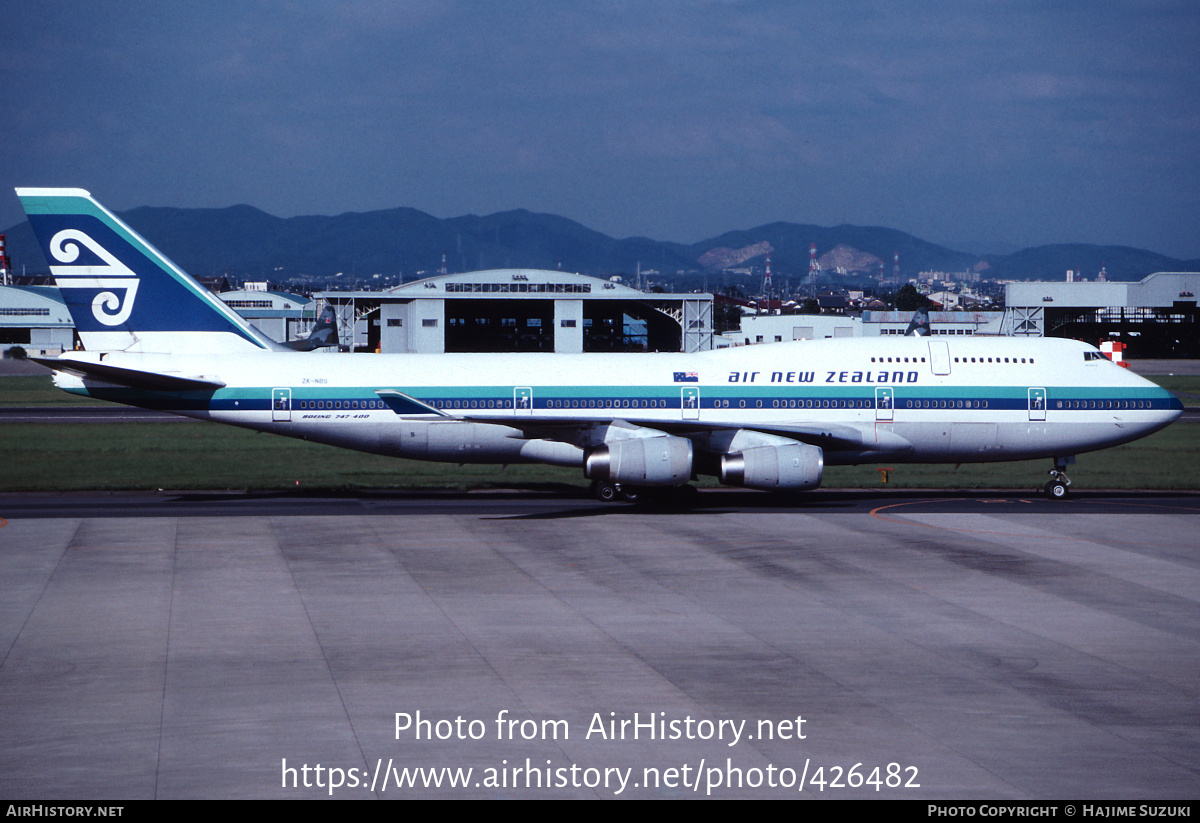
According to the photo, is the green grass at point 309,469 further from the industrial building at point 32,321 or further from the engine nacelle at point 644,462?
the industrial building at point 32,321

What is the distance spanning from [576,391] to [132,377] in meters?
13.8

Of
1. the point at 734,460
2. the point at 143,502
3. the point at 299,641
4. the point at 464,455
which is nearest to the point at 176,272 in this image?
the point at 143,502

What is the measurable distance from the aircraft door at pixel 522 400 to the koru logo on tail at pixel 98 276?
42.4 ft

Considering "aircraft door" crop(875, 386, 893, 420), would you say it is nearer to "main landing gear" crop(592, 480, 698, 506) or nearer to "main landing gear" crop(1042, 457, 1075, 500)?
"main landing gear" crop(1042, 457, 1075, 500)

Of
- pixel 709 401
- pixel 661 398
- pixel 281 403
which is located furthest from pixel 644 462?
pixel 281 403

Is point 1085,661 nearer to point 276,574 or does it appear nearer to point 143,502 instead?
point 276,574

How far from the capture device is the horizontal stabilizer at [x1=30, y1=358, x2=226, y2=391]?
34.8 m

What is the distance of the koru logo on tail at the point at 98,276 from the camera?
36.8 m

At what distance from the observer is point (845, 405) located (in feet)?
123

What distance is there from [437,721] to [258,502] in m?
23.7

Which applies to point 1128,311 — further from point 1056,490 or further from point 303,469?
point 303,469

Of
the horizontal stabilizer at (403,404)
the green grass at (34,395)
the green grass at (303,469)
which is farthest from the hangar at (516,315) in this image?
the horizontal stabilizer at (403,404)

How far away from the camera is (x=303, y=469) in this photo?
46.5 meters

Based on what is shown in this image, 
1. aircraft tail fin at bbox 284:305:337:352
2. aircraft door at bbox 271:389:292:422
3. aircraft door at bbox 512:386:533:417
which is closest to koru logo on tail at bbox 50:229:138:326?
aircraft door at bbox 271:389:292:422
